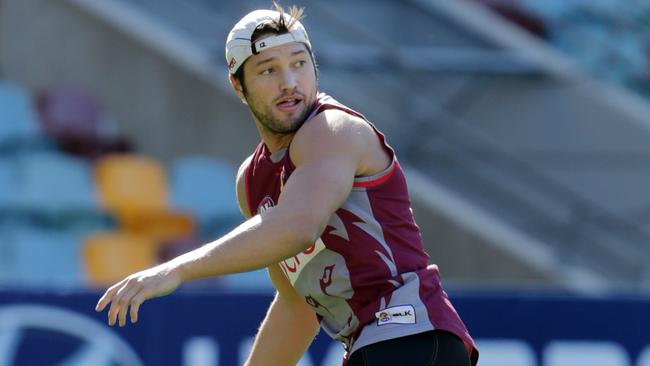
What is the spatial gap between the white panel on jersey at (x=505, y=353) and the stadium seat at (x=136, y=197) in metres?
3.58

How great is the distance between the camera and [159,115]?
35.1 ft

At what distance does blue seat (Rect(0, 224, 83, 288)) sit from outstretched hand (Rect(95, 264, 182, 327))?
594cm

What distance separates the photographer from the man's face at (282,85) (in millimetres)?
3766

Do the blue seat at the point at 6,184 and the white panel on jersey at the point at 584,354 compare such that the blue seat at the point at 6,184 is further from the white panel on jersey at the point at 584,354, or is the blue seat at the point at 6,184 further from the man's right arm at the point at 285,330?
the man's right arm at the point at 285,330

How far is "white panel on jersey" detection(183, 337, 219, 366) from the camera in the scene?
22.2 feet

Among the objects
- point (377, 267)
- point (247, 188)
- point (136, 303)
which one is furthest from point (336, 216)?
point (136, 303)

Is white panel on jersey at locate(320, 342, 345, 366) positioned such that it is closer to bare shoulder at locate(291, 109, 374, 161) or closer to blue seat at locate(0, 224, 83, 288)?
blue seat at locate(0, 224, 83, 288)

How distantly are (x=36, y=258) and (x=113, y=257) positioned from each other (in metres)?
0.57

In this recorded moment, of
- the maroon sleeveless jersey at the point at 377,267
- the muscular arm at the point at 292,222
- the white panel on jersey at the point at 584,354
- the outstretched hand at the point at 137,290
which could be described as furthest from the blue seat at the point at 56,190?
the outstretched hand at the point at 137,290

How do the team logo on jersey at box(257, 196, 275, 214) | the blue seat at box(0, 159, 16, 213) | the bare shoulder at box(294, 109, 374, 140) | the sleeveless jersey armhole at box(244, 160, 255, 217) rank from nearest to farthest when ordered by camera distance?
the bare shoulder at box(294, 109, 374, 140) < the team logo on jersey at box(257, 196, 275, 214) < the sleeveless jersey armhole at box(244, 160, 255, 217) < the blue seat at box(0, 159, 16, 213)

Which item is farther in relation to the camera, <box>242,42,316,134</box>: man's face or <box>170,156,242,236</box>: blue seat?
<box>170,156,242,236</box>: blue seat

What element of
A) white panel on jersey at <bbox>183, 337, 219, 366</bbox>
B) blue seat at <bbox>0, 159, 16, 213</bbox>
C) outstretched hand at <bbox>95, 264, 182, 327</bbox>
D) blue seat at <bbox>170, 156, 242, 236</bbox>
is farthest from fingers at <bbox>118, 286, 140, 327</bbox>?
blue seat at <bbox>170, 156, 242, 236</bbox>

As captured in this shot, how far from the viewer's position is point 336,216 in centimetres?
372

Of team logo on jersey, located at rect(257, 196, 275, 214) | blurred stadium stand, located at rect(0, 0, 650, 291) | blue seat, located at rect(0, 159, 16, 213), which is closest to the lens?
team logo on jersey, located at rect(257, 196, 275, 214)
